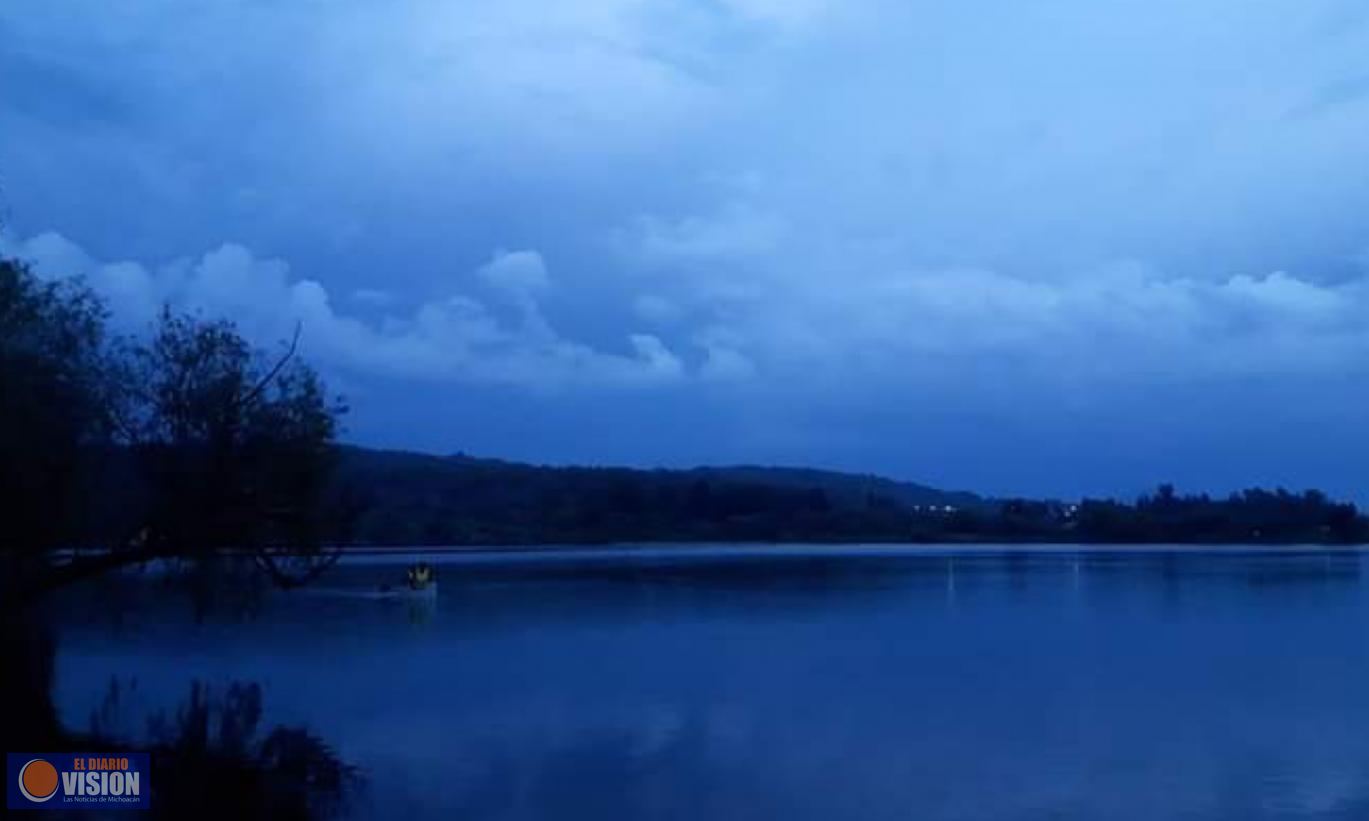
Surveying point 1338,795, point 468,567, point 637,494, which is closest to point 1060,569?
point 468,567

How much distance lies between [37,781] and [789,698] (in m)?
18.0

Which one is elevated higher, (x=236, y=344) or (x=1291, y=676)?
(x=236, y=344)

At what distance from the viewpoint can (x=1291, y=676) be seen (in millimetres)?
34281

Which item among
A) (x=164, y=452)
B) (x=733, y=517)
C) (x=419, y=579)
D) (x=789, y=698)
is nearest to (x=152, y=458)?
(x=164, y=452)

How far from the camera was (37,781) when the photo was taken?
14.5 metres

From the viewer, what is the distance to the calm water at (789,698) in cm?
2108

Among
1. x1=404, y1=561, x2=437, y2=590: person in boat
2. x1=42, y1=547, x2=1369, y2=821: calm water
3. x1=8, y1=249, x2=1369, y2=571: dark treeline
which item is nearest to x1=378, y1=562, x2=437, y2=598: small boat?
x1=404, y1=561, x2=437, y2=590: person in boat

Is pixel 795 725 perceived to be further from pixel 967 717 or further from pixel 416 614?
pixel 416 614

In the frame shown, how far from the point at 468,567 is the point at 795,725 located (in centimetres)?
6941

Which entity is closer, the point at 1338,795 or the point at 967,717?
the point at 1338,795

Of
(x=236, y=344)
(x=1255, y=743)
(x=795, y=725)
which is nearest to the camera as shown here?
(x=236, y=344)

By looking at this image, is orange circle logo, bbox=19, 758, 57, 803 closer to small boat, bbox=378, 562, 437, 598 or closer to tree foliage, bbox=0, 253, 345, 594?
tree foliage, bbox=0, 253, 345, 594
